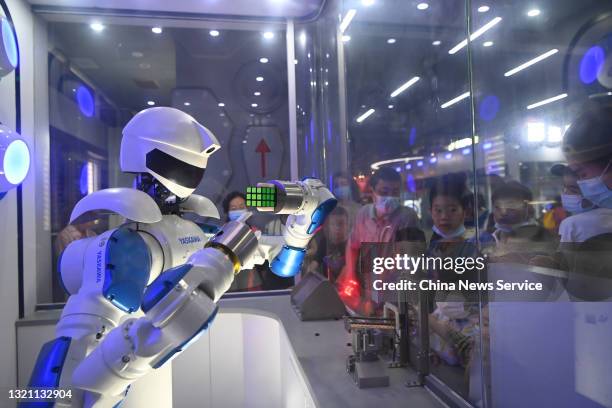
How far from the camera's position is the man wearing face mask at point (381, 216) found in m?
1.62

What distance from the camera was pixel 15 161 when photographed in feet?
5.61

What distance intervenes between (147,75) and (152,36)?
282 mm

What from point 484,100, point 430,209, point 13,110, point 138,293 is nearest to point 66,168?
point 13,110

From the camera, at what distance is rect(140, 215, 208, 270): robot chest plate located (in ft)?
3.63

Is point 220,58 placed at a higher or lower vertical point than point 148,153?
higher

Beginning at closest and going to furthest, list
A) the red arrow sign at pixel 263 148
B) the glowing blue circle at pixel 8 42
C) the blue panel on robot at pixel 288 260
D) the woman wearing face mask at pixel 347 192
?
the blue panel on robot at pixel 288 260 → the glowing blue circle at pixel 8 42 → the woman wearing face mask at pixel 347 192 → the red arrow sign at pixel 263 148

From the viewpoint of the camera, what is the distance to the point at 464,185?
114cm

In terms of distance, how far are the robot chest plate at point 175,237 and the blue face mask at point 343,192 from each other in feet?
3.94

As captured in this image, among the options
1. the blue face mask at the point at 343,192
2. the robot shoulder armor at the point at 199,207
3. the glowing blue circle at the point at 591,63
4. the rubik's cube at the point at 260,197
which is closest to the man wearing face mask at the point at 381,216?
the blue face mask at the point at 343,192

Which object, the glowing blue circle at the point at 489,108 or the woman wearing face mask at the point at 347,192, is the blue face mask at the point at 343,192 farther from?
the glowing blue circle at the point at 489,108

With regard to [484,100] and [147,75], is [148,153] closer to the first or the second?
[484,100]

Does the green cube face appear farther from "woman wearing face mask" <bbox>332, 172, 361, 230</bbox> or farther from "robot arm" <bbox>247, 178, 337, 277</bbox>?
"woman wearing face mask" <bbox>332, 172, 361, 230</bbox>

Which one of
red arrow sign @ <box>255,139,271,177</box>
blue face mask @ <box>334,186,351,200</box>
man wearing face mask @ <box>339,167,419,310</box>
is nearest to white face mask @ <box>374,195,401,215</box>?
man wearing face mask @ <box>339,167,419,310</box>

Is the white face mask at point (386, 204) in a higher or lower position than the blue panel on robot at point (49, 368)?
higher
